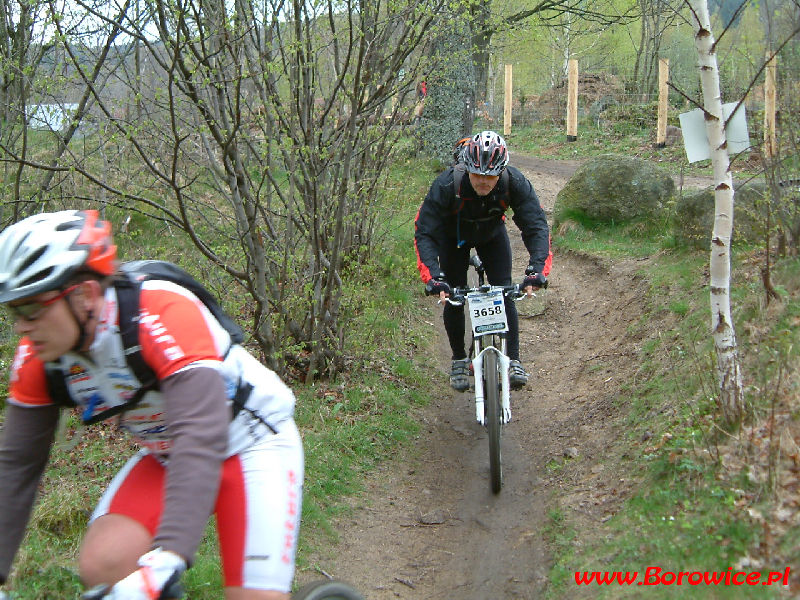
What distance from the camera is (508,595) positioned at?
430 centimetres

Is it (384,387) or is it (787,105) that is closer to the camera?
(787,105)

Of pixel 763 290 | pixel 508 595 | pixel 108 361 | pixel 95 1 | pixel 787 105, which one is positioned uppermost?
pixel 95 1

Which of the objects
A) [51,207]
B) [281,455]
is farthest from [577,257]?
[281,455]

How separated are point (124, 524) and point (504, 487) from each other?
358cm

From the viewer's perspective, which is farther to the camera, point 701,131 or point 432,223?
point 432,223

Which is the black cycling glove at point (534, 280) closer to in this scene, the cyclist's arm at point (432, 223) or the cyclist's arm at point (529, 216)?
the cyclist's arm at point (529, 216)

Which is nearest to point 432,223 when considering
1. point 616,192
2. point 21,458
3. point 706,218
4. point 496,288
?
point 496,288

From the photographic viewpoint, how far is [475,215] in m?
6.16

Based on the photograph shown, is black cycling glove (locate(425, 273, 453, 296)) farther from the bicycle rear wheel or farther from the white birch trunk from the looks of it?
the bicycle rear wheel

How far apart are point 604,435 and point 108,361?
14.5 feet

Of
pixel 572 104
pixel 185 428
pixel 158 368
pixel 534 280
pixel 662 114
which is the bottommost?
pixel 534 280

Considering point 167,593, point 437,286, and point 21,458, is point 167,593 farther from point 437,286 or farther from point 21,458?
point 437,286

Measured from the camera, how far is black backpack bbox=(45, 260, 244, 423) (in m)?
2.35

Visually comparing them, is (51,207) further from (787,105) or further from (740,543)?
(740,543)
